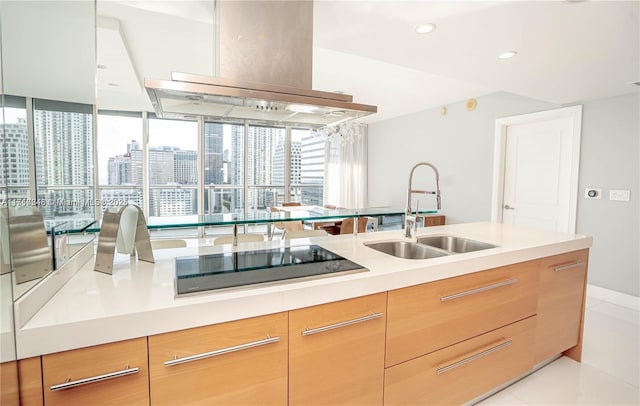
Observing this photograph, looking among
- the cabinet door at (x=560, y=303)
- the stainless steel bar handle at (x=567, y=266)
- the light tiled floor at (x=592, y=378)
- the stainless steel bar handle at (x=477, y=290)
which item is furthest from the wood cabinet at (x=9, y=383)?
the stainless steel bar handle at (x=567, y=266)

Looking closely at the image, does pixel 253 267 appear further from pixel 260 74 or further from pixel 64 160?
pixel 260 74

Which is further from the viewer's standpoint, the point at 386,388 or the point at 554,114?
the point at 554,114

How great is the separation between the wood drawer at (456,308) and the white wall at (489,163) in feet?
7.64

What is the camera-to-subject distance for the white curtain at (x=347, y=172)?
6980 mm

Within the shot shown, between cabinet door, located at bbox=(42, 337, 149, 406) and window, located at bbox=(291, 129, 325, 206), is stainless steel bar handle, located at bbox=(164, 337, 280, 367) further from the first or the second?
window, located at bbox=(291, 129, 325, 206)

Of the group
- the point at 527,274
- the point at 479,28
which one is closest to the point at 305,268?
the point at 527,274

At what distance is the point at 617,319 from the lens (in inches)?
115

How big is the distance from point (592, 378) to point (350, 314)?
6.40ft

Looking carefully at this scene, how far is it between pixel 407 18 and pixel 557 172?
306 cm

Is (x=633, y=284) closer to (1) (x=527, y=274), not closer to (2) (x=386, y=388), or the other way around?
(1) (x=527, y=274)

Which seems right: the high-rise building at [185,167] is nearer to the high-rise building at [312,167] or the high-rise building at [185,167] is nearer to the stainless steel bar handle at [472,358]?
the high-rise building at [312,167]

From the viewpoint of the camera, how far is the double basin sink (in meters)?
1.88

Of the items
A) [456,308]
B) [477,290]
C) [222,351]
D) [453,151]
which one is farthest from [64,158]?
[453,151]

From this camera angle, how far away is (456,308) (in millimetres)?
1486
